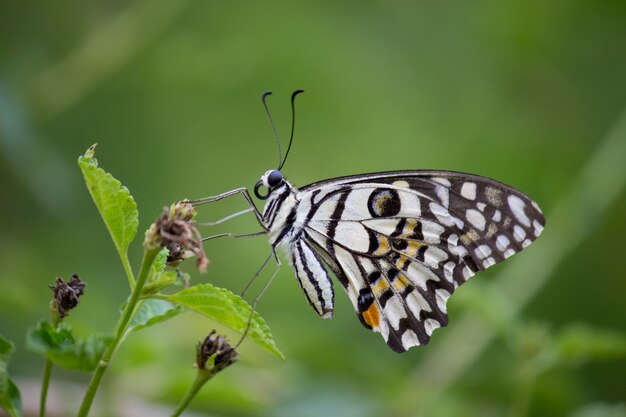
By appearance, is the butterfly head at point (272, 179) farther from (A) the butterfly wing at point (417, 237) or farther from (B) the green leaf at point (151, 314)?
(B) the green leaf at point (151, 314)

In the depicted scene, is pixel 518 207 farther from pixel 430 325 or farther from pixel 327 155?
pixel 327 155

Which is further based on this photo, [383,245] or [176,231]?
[383,245]

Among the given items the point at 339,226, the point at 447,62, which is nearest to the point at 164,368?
the point at 339,226

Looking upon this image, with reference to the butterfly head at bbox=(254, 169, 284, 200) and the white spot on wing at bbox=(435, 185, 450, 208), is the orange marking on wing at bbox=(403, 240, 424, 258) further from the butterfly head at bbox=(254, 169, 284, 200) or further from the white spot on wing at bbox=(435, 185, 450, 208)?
the butterfly head at bbox=(254, 169, 284, 200)

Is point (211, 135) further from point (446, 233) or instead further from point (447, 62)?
point (446, 233)

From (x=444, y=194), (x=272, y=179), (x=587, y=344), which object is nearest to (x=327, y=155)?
(x=272, y=179)
